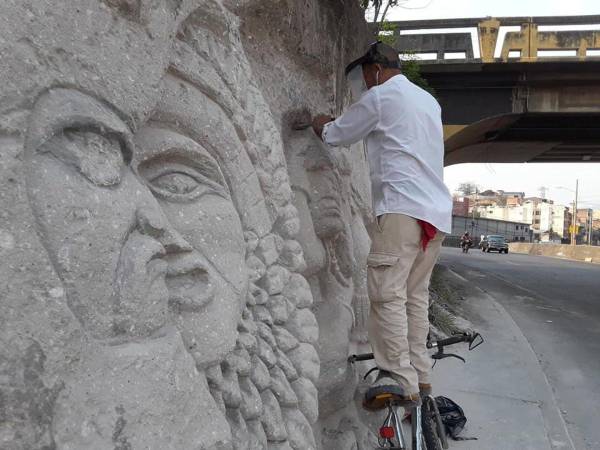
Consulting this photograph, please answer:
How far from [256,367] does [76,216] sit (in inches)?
27.0

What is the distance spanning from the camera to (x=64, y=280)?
1042 mm

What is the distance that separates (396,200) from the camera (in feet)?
7.34

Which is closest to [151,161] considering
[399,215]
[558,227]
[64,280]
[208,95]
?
[208,95]

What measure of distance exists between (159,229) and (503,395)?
3.29 metres

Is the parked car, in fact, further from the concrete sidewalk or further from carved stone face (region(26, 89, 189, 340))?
carved stone face (region(26, 89, 189, 340))

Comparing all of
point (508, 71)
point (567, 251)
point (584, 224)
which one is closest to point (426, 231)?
point (508, 71)

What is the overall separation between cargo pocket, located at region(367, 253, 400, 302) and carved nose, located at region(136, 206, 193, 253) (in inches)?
41.6

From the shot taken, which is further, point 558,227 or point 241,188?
point 558,227

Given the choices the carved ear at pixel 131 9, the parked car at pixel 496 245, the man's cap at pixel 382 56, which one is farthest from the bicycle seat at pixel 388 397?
the parked car at pixel 496 245

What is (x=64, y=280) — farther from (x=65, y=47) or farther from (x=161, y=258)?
(x=65, y=47)

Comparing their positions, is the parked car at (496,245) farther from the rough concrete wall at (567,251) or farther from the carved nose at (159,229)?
the carved nose at (159,229)

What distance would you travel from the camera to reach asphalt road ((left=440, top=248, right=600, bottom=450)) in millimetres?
3840

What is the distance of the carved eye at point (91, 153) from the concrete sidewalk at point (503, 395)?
8.58 feet

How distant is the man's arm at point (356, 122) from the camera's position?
89.9 inches
